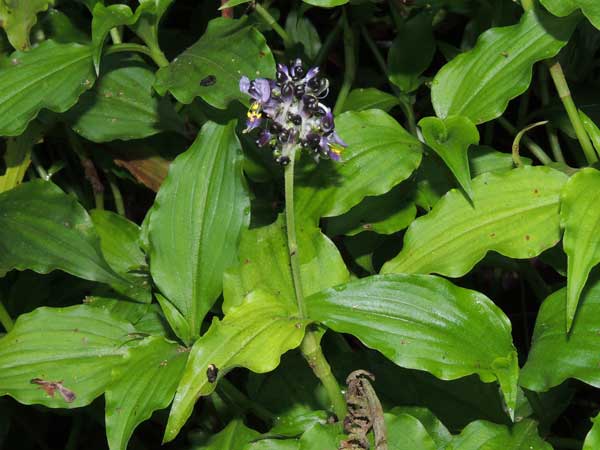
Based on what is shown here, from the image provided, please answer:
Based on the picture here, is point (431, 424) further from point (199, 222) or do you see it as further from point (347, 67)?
point (347, 67)

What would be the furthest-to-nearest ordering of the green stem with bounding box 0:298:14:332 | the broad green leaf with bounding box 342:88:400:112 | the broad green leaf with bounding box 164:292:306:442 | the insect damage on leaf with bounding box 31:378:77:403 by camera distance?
the broad green leaf with bounding box 342:88:400:112 < the green stem with bounding box 0:298:14:332 < the insect damage on leaf with bounding box 31:378:77:403 < the broad green leaf with bounding box 164:292:306:442

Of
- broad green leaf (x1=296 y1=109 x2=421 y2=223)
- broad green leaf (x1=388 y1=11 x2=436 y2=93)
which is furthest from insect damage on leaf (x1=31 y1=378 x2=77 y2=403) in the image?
broad green leaf (x1=388 y1=11 x2=436 y2=93)

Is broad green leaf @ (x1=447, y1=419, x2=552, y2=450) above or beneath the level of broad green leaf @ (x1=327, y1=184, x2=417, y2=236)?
beneath

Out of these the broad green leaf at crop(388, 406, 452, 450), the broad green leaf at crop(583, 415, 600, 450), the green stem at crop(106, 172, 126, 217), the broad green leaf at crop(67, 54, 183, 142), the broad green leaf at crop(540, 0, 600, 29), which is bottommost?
the green stem at crop(106, 172, 126, 217)

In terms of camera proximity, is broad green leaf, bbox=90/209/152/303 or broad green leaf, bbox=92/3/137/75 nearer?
broad green leaf, bbox=92/3/137/75

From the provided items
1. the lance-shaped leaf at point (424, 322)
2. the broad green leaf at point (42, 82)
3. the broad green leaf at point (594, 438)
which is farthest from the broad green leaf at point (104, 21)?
the broad green leaf at point (594, 438)

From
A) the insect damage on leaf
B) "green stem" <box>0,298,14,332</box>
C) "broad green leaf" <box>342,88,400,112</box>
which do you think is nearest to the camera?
the insect damage on leaf

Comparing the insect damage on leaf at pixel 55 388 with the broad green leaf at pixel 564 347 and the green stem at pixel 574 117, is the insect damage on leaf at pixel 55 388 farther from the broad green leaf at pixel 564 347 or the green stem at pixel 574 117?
the green stem at pixel 574 117

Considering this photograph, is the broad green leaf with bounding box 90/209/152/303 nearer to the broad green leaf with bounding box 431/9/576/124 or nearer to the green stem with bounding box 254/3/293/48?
the green stem with bounding box 254/3/293/48
